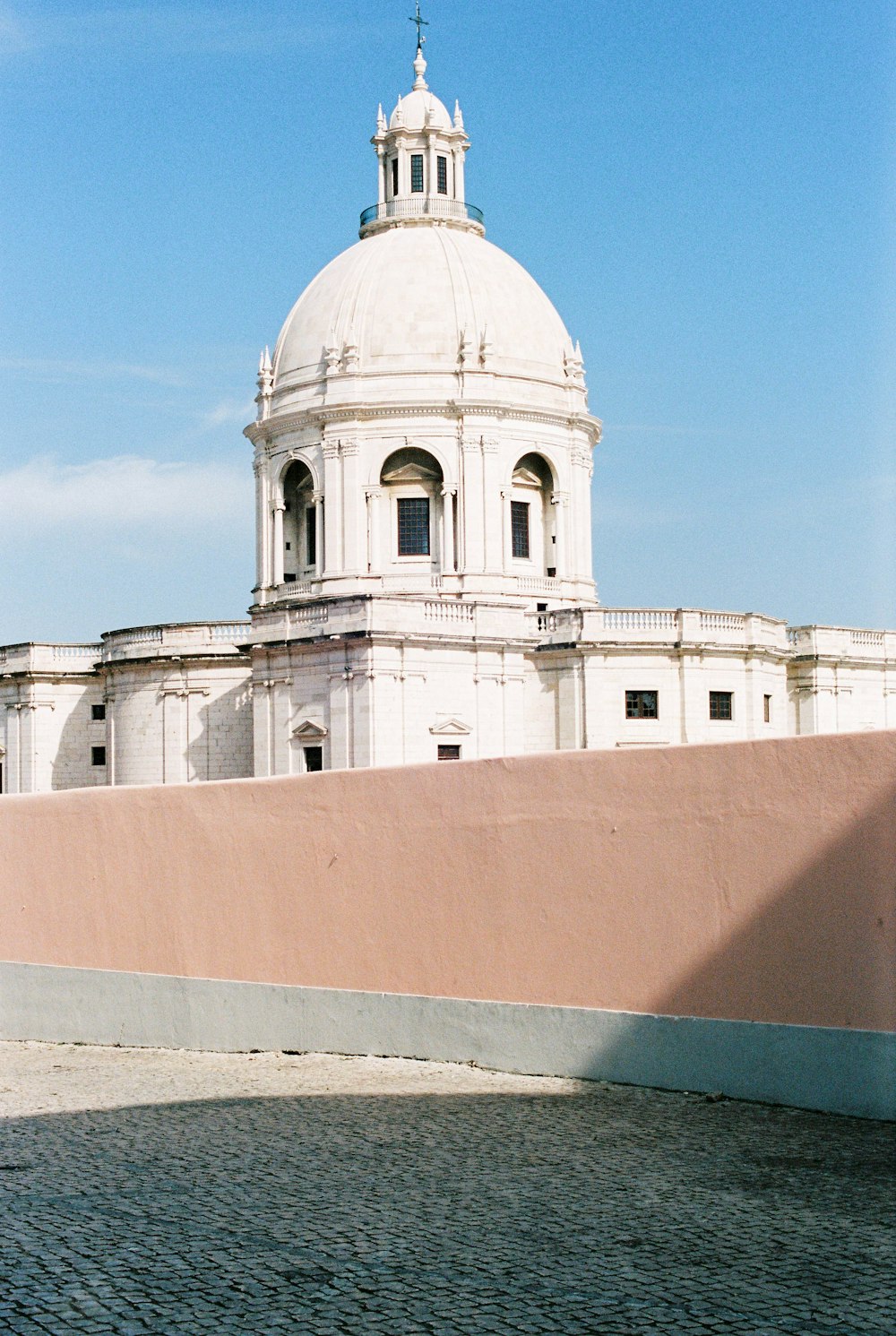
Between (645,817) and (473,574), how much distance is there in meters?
39.5

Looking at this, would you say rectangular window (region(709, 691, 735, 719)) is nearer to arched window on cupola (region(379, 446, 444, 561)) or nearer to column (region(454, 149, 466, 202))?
arched window on cupola (region(379, 446, 444, 561))

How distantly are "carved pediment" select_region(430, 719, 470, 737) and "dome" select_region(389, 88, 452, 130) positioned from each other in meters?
24.0

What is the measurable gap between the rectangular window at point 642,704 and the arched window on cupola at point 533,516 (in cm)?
782

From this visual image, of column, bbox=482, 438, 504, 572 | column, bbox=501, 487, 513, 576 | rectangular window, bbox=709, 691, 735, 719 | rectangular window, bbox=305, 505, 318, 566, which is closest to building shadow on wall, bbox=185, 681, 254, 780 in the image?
rectangular window, bbox=305, 505, 318, 566

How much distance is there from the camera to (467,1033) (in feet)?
47.9

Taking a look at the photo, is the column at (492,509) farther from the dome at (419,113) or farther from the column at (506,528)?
the dome at (419,113)

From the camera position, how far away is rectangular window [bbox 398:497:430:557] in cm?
5416

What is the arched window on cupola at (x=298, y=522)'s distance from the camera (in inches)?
2208

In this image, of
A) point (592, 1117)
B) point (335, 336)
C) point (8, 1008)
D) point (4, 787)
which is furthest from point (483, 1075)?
point (4, 787)

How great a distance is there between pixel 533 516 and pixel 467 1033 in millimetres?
42182

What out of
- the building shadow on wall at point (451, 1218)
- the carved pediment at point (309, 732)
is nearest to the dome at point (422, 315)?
the carved pediment at point (309, 732)

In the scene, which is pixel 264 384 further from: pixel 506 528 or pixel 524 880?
pixel 524 880

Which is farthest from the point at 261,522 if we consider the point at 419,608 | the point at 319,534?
the point at 419,608

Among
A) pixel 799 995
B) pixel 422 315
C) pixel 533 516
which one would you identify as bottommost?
pixel 799 995
